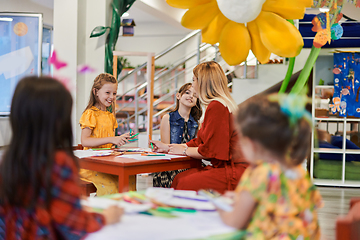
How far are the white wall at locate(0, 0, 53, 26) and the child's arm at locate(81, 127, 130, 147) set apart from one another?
207 inches

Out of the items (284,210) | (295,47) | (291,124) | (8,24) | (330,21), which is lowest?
(284,210)

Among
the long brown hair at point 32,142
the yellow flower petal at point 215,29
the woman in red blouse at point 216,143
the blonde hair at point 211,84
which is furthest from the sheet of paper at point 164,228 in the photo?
the yellow flower petal at point 215,29

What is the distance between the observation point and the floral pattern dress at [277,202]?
0.85m

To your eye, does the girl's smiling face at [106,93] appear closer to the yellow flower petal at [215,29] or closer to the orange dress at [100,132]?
the orange dress at [100,132]

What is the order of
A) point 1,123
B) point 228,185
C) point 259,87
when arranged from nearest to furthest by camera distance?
1. point 228,185
2. point 259,87
3. point 1,123

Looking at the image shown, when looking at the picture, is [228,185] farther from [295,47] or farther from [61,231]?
[61,231]

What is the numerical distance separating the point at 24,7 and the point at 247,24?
6.06 metres

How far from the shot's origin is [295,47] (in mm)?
2072

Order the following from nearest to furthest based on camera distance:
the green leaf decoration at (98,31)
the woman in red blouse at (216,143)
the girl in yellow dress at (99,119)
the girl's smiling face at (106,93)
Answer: the woman in red blouse at (216,143) < the girl in yellow dress at (99,119) < the girl's smiling face at (106,93) < the green leaf decoration at (98,31)

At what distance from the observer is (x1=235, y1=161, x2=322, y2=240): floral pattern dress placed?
0.85 meters

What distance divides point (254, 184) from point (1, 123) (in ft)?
16.2

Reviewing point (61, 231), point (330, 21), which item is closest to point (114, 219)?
point (61, 231)

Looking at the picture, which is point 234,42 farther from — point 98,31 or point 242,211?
point 98,31

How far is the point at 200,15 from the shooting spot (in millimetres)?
2188
